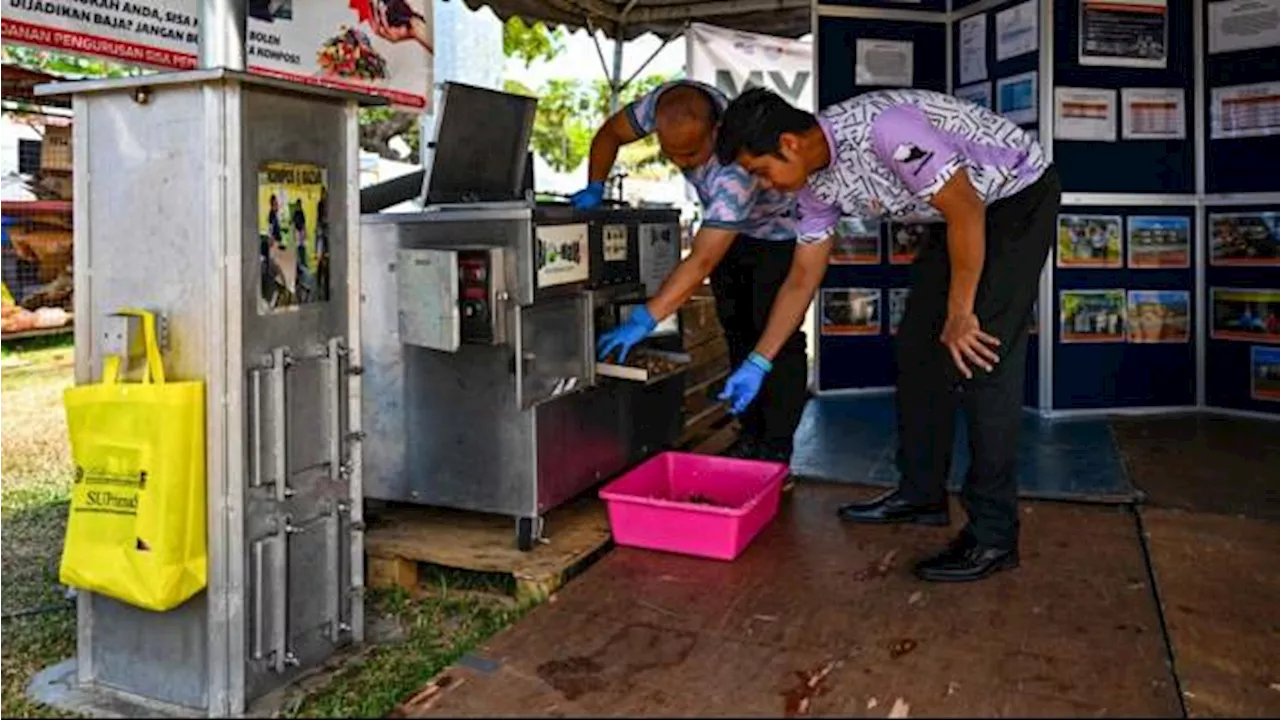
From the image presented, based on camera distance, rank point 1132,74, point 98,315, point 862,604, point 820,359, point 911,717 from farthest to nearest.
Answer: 1. point 820,359
2. point 1132,74
3. point 862,604
4. point 98,315
5. point 911,717

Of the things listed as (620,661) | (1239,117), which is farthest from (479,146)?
(1239,117)

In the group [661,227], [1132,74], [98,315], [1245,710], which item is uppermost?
[1132,74]

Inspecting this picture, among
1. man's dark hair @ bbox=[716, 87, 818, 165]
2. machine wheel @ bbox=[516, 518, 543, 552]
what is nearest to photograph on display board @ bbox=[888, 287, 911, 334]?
man's dark hair @ bbox=[716, 87, 818, 165]

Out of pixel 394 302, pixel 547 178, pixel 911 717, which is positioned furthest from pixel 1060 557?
pixel 547 178

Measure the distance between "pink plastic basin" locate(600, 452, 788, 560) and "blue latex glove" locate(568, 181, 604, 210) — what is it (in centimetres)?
88

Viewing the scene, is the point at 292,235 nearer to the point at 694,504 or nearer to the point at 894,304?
the point at 694,504

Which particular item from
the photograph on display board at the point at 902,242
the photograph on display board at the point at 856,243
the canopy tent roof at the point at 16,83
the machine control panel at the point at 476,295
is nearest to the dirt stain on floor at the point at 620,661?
the machine control panel at the point at 476,295

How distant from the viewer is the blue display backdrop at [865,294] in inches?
224

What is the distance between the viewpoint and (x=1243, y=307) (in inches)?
199

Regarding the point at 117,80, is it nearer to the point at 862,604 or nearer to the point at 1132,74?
the point at 862,604

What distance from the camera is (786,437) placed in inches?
152

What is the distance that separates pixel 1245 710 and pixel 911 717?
67 cm

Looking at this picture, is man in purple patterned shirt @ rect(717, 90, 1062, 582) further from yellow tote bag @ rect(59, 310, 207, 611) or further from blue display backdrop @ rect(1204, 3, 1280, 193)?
blue display backdrop @ rect(1204, 3, 1280, 193)

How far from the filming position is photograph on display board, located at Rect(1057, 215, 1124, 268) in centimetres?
513
